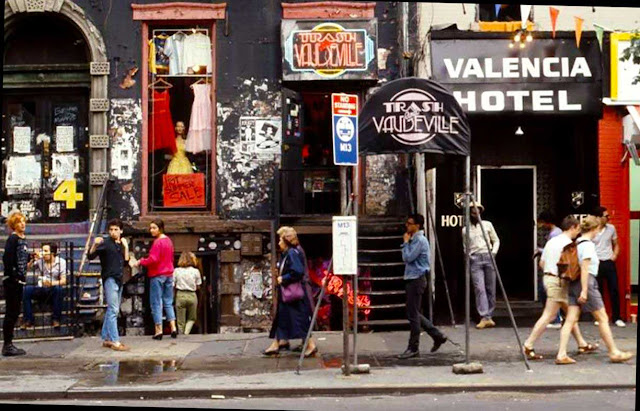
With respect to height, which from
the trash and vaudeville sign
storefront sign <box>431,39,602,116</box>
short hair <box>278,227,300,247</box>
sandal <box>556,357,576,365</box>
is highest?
storefront sign <box>431,39,602,116</box>

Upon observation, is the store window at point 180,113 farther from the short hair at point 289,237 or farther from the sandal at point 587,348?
the sandal at point 587,348

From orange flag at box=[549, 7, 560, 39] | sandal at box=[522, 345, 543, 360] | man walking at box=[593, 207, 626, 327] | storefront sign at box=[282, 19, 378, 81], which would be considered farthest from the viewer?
storefront sign at box=[282, 19, 378, 81]

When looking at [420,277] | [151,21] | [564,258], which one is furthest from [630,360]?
[151,21]

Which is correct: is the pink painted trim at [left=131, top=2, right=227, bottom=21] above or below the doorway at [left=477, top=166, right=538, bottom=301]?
above

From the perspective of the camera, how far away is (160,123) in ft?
53.6

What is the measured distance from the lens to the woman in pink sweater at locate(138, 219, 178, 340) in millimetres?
14086

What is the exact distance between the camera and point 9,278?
12680mm

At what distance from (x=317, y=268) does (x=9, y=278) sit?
5.51 metres

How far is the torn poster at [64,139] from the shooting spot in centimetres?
1650

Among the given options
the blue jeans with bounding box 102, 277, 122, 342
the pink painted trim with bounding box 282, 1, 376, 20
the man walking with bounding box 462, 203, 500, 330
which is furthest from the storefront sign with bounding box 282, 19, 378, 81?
the blue jeans with bounding box 102, 277, 122, 342

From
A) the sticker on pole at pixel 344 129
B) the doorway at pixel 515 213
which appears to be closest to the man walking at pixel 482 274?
the doorway at pixel 515 213

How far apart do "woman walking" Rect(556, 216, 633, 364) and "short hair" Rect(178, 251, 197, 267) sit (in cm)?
637

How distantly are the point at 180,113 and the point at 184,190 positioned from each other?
4.49 ft

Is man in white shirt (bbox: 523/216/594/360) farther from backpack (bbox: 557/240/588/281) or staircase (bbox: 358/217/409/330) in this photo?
staircase (bbox: 358/217/409/330)
